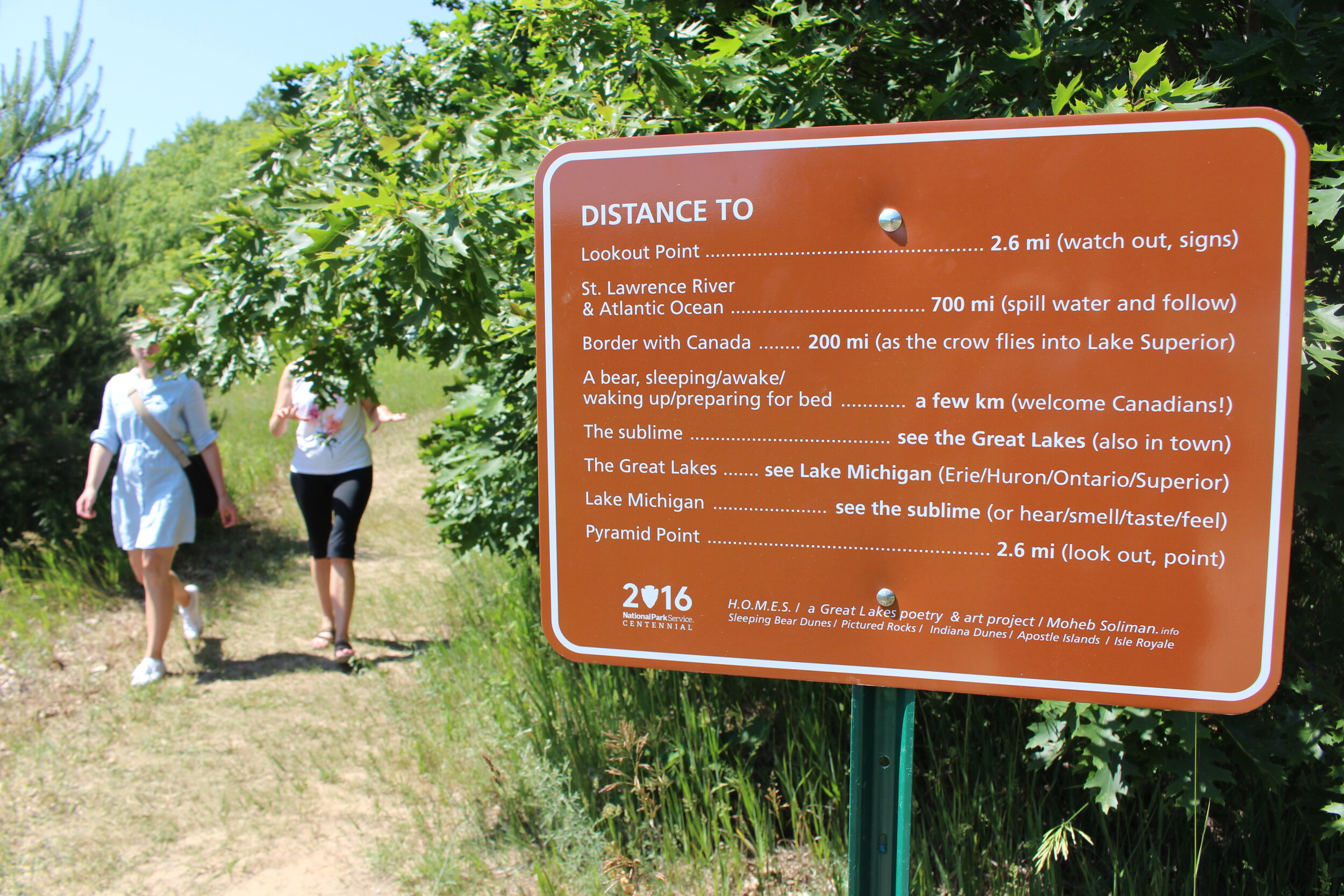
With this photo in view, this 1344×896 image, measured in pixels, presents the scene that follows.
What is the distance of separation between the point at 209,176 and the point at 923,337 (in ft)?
192

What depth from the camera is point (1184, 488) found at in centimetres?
136

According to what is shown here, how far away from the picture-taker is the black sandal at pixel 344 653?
5.04m

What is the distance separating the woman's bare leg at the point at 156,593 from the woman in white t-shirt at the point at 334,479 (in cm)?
82

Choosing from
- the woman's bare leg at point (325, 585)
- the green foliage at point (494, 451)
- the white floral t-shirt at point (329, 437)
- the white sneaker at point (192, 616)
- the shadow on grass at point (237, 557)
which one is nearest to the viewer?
the green foliage at point (494, 451)

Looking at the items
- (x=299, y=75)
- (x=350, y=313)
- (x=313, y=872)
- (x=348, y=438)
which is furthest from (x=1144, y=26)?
(x=348, y=438)

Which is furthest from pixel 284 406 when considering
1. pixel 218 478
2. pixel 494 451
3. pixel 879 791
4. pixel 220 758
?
pixel 879 791

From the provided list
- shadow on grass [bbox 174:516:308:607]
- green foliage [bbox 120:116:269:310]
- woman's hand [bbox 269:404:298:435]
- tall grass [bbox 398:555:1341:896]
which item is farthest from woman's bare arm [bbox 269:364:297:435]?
green foliage [bbox 120:116:269:310]

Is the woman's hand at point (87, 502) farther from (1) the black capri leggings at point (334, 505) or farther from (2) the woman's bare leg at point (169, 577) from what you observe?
(1) the black capri leggings at point (334, 505)

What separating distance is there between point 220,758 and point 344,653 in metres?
0.99

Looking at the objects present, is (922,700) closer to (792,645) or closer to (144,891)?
(792,645)

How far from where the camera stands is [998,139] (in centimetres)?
139

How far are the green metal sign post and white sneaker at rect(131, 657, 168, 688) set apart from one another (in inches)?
183

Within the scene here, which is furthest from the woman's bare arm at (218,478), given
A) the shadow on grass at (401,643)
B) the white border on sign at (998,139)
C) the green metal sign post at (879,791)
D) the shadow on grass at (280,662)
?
the green metal sign post at (879,791)

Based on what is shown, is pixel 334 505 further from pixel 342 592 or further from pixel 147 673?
pixel 147 673
